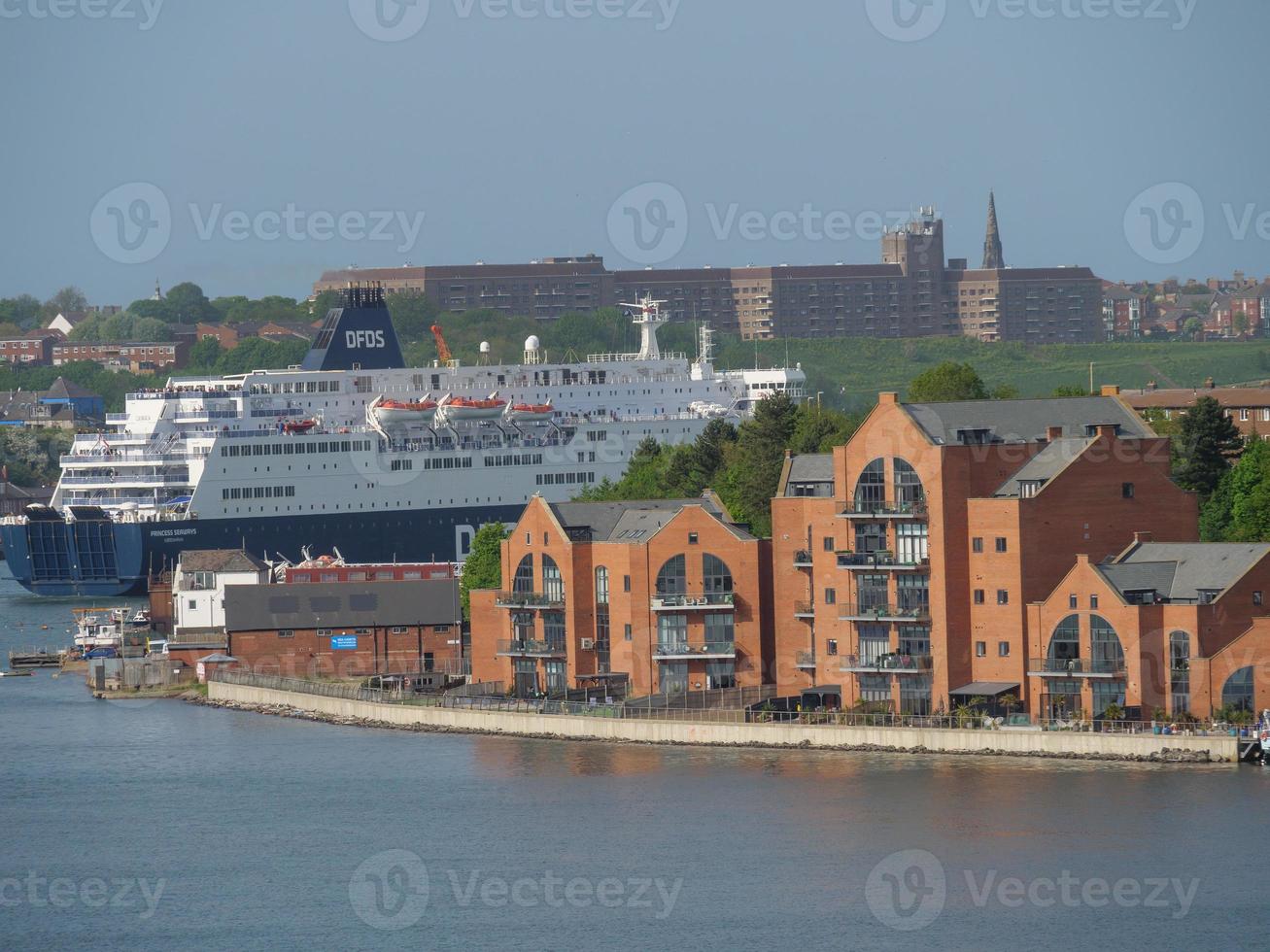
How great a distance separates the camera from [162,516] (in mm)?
103500

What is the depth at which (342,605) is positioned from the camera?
70.4 m

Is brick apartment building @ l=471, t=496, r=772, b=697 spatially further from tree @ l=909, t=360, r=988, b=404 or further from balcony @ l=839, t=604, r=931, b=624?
tree @ l=909, t=360, r=988, b=404

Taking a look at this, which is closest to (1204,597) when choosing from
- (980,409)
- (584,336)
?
(980,409)

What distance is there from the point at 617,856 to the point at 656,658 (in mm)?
15082

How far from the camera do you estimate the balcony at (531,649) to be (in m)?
63.3

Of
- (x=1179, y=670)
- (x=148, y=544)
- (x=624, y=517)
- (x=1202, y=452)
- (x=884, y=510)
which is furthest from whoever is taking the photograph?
(x=148, y=544)

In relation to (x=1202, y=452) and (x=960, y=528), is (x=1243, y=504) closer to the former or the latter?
(x=1202, y=452)

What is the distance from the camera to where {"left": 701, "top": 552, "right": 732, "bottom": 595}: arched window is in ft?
200

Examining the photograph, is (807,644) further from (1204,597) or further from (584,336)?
(584,336)

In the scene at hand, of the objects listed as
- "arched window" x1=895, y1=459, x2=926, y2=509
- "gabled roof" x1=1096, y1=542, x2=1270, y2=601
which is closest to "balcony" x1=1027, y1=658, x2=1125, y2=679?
"gabled roof" x1=1096, y1=542, x2=1270, y2=601

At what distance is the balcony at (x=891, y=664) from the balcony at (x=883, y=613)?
2.52 feet

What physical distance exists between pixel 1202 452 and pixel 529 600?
18.8 meters

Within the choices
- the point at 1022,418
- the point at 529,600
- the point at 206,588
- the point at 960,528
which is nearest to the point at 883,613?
the point at 960,528

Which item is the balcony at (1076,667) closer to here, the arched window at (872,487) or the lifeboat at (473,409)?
the arched window at (872,487)
